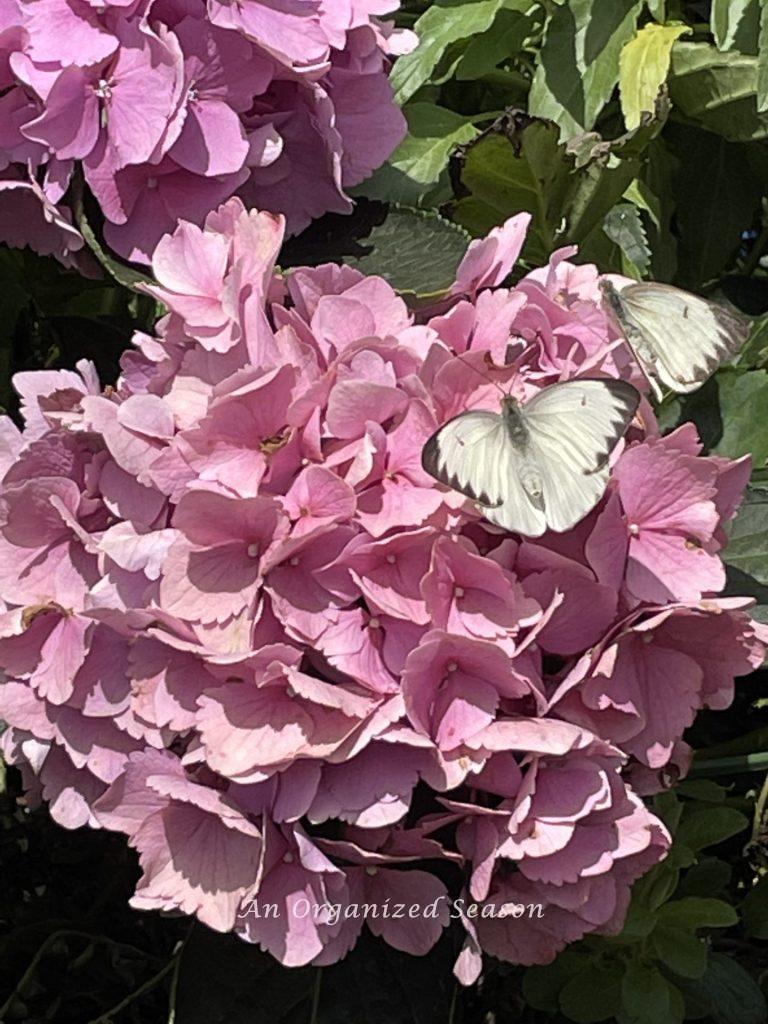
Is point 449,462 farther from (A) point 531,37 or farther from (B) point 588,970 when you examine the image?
(A) point 531,37

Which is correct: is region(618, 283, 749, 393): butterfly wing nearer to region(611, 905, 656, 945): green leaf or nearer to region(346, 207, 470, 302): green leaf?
region(346, 207, 470, 302): green leaf

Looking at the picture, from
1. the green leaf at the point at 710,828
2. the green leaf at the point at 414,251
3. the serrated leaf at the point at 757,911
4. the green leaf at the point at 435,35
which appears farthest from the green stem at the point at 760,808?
the green leaf at the point at 435,35

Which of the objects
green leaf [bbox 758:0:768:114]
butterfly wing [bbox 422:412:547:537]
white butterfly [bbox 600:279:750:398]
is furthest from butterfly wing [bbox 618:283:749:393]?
green leaf [bbox 758:0:768:114]

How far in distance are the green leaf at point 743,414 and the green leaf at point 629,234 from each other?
191mm

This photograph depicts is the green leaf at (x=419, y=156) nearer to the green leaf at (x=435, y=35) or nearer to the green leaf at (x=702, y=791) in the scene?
the green leaf at (x=435, y=35)

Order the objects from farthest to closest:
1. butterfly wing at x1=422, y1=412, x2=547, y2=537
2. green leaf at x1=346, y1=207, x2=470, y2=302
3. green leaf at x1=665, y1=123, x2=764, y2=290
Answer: green leaf at x1=665, y1=123, x2=764, y2=290, green leaf at x1=346, y1=207, x2=470, y2=302, butterfly wing at x1=422, y1=412, x2=547, y2=537

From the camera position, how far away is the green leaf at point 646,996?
1006 millimetres

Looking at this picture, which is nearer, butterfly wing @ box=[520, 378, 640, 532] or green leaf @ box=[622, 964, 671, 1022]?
butterfly wing @ box=[520, 378, 640, 532]

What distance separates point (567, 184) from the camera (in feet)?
3.43

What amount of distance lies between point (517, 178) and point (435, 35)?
0.29 meters

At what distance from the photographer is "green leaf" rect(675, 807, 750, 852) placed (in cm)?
103

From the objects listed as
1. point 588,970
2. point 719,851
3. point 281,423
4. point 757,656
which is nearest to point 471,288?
point 281,423

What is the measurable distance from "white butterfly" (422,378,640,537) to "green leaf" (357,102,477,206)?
408 mm

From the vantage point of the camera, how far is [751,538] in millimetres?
959
